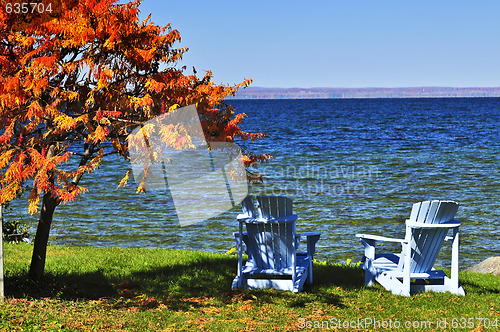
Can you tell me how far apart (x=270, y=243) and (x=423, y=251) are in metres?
1.91

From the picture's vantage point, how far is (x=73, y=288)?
7.03m

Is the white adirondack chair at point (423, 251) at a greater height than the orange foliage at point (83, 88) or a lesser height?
lesser

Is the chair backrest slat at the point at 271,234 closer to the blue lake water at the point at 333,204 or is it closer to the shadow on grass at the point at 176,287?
the shadow on grass at the point at 176,287

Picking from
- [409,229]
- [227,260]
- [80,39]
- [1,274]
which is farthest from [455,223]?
[1,274]

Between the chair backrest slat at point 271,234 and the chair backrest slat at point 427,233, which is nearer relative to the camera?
the chair backrest slat at point 427,233

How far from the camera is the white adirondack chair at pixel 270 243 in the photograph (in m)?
6.76

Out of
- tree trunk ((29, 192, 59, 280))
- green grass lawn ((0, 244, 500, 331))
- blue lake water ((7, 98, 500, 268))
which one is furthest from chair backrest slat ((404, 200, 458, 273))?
tree trunk ((29, 192, 59, 280))

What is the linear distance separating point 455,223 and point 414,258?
662 millimetres

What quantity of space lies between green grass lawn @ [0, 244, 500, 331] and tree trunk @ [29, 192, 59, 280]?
6.5 inches

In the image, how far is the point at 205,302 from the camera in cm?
654

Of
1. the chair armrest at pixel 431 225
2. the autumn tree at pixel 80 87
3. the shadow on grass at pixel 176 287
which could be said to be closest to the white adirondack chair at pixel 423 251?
the chair armrest at pixel 431 225

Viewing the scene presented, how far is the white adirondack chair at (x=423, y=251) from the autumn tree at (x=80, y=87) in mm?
2247

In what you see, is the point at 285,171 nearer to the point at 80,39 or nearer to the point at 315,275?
the point at 315,275

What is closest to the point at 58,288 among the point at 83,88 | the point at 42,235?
the point at 42,235
